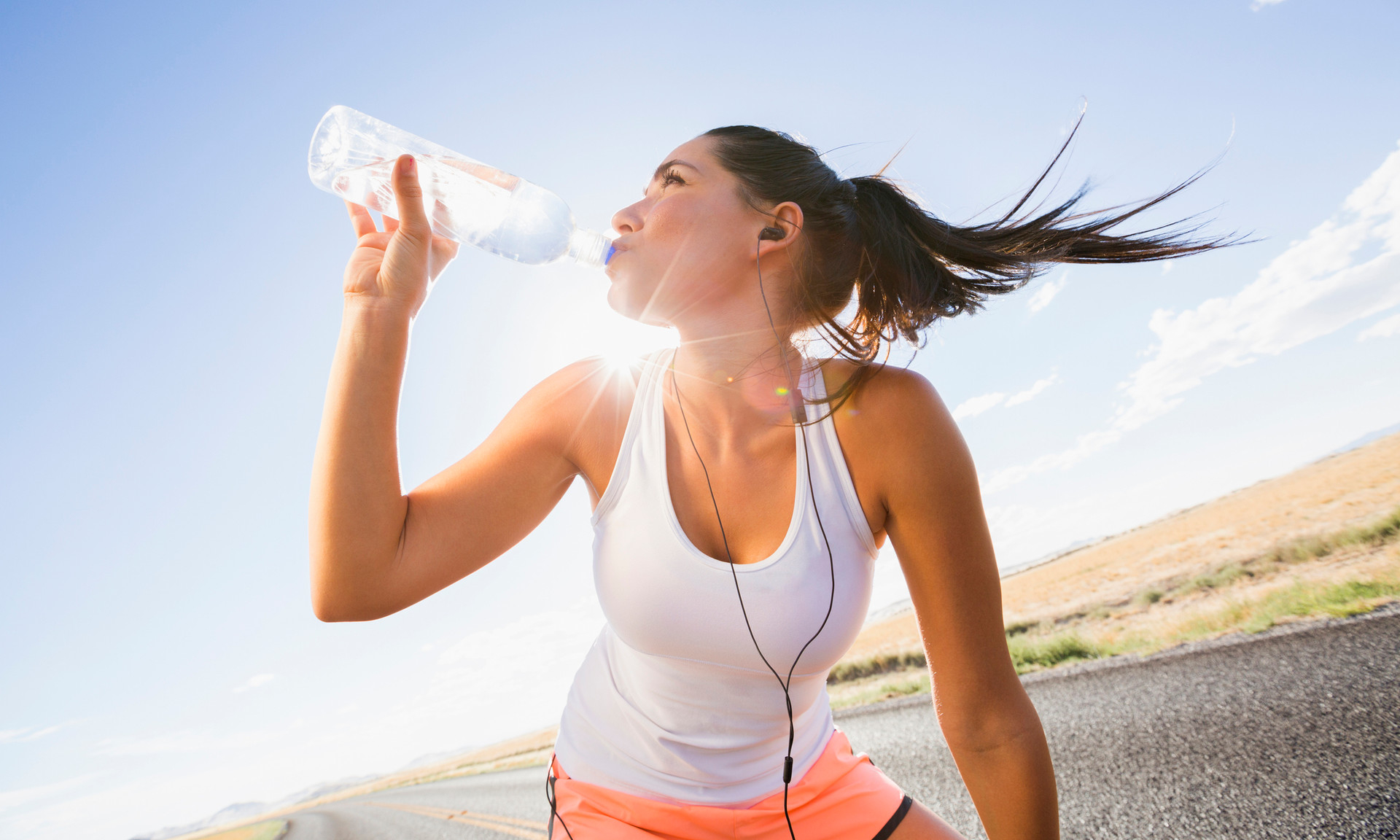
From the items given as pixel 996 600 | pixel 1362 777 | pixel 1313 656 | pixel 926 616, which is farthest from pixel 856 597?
pixel 1313 656

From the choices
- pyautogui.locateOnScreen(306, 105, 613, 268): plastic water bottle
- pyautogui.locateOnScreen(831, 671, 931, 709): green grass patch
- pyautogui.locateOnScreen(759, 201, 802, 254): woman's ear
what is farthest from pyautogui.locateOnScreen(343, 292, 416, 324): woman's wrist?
pyautogui.locateOnScreen(831, 671, 931, 709): green grass patch

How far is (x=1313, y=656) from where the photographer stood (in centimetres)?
358

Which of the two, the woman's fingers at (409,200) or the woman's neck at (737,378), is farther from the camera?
the woman's neck at (737,378)

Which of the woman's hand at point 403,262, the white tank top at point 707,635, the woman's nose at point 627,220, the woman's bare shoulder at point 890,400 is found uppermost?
the woman's nose at point 627,220

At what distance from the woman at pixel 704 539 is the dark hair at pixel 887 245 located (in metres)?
0.29

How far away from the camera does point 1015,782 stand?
132 cm

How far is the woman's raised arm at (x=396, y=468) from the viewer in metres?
1.29

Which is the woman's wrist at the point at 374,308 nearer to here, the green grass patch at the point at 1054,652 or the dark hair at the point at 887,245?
the dark hair at the point at 887,245

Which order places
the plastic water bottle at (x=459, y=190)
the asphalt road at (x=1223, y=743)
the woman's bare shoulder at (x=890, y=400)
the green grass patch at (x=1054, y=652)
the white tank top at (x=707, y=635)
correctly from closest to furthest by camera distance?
the white tank top at (x=707, y=635) < the woman's bare shoulder at (x=890, y=400) < the asphalt road at (x=1223, y=743) < the plastic water bottle at (x=459, y=190) < the green grass patch at (x=1054, y=652)

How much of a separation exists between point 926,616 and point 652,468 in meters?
0.75

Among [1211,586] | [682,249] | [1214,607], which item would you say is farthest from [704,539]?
[1211,586]

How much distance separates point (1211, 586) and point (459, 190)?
916 cm

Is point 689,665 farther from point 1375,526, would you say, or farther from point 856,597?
point 1375,526

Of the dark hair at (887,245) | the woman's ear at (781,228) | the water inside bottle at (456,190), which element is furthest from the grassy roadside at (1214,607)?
the water inside bottle at (456,190)
